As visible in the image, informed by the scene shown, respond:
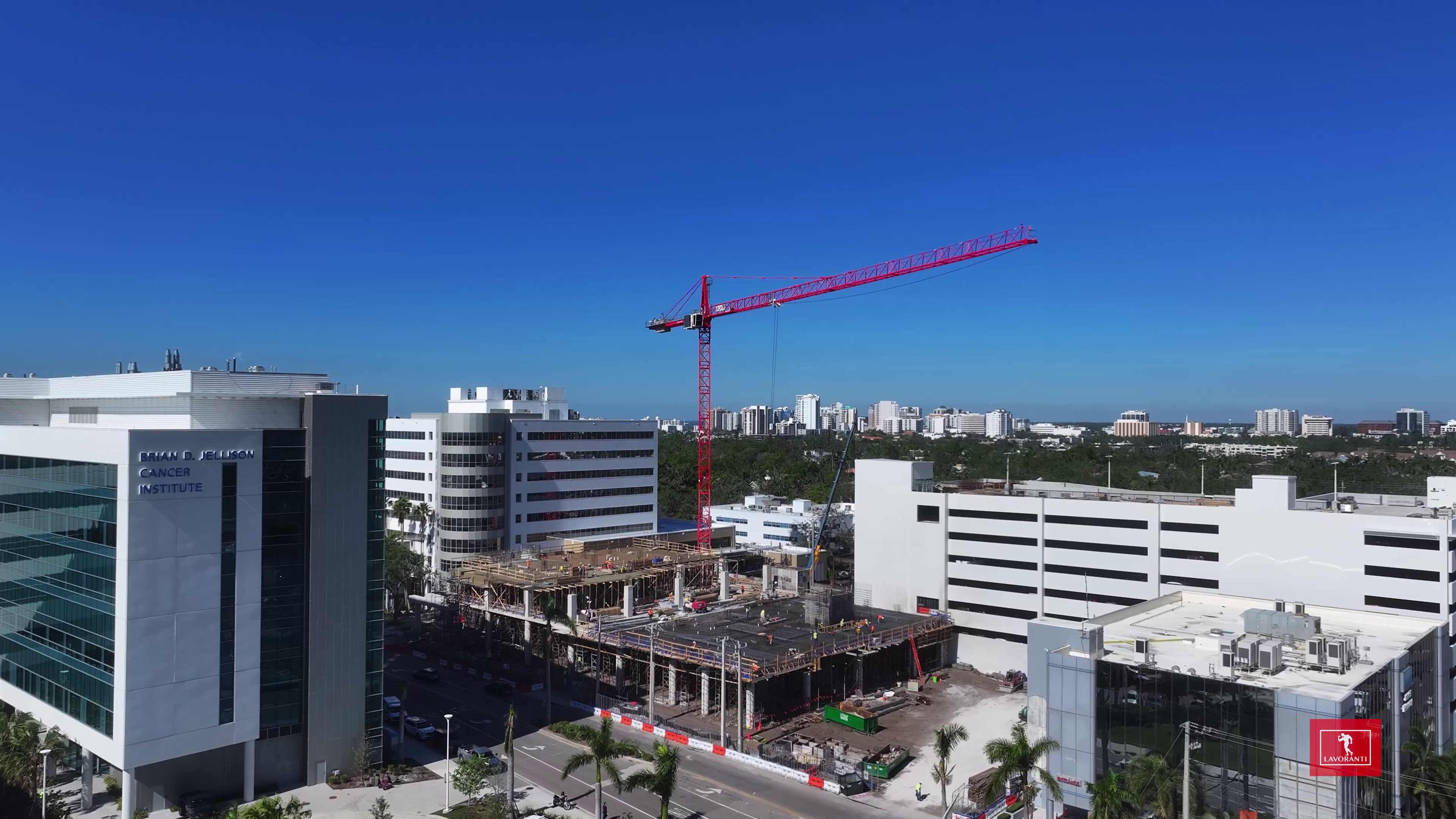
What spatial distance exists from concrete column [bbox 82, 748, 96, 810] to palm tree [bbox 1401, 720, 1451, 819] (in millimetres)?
53323

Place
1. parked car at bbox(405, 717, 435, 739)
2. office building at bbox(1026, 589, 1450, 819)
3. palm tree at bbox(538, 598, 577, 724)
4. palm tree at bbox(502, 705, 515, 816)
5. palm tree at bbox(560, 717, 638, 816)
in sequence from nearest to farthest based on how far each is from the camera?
1. office building at bbox(1026, 589, 1450, 819)
2. palm tree at bbox(560, 717, 638, 816)
3. palm tree at bbox(502, 705, 515, 816)
4. parked car at bbox(405, 717, 435, 739)
5. palm tree at bbox(538, 598, 577, 724)

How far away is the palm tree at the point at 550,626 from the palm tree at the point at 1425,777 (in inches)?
1540

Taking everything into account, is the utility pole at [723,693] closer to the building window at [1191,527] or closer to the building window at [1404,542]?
the building window at [1191,527]

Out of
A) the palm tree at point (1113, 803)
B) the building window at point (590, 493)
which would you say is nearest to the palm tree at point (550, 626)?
the building window at point (590, 493)

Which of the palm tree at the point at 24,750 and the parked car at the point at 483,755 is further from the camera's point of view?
the parked car at the point at 483,755

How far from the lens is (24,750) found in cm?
3800

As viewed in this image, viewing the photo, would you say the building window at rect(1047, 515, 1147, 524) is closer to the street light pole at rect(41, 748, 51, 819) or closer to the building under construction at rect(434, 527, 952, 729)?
the building under construction at rect(434, 527, 952, 729)

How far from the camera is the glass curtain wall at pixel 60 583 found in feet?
123

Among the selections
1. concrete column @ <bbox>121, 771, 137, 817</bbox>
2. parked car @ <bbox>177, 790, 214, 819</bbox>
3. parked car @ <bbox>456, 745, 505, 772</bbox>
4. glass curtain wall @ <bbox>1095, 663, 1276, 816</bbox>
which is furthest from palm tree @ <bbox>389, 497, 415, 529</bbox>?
glass curtain wall @ <bbox>1095, 663, 1276, 816</bbox>

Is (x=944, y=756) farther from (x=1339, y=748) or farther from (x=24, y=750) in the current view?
(x=24, y=750)

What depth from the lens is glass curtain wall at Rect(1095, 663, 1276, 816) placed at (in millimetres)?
33094

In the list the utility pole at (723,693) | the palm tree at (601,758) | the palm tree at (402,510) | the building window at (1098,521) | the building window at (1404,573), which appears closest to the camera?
the palm tree at (601,758)

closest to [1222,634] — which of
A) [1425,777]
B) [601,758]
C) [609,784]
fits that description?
[1425,777]

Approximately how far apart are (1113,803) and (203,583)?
36507 mm
